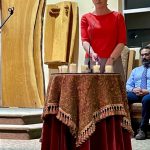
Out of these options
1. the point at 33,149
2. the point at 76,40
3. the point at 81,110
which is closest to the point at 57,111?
the point at 81,110

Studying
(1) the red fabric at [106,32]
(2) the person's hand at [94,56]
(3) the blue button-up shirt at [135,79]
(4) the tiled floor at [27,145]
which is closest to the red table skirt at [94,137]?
→ (2) the person's hand at [94,56]

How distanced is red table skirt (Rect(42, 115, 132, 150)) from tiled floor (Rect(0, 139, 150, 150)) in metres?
1.07

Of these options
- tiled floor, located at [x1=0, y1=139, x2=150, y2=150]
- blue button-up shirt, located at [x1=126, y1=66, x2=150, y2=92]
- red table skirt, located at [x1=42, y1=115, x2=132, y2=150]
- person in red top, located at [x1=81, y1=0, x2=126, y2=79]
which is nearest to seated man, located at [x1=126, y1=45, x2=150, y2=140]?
blue button-up shirt, located at [x1=126, y1=66, x2=150, y2=92]

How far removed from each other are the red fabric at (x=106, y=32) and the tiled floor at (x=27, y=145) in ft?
3.45

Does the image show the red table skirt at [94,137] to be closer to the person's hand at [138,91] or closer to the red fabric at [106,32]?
the red fabric at [106,32]

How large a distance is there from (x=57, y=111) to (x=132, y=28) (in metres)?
3.67

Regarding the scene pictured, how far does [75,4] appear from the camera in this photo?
5504 mm

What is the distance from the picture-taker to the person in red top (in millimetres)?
2959

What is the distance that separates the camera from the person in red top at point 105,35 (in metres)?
2.96

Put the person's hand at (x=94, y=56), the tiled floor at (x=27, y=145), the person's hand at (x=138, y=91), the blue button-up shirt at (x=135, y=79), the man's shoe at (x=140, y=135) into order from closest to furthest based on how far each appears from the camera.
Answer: the person's hand at (x=94, y=56)
the tiled floor at (x=27, y=145)
the man's shoe at (x=140, y=135)
the person's hand at (x=138, y=91)
the blue button-up shirt at (x=135, y=79)

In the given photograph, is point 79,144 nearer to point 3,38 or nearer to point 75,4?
point 3,38

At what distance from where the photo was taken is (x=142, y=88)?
4641 millimetres

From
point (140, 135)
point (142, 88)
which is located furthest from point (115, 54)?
point (142, 88)

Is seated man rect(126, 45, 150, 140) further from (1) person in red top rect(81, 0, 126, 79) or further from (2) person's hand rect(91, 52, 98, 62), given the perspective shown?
(2) person's hand rect(91, 52, 98, 62)
